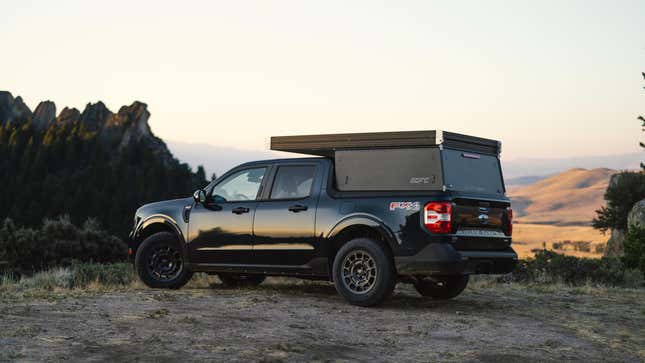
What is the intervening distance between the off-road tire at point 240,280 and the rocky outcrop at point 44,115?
159704 millimetres

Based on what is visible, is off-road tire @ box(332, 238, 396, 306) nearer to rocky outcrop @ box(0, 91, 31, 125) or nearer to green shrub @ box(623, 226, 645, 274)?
green shrub @ box(623, 226, 645, 274)

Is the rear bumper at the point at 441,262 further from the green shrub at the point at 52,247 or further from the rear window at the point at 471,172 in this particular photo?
the green shrub at the point at 52,247

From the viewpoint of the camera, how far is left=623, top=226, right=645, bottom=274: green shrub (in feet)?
62.1

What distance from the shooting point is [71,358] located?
6441mm

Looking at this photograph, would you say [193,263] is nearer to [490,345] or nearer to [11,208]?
[490,345]

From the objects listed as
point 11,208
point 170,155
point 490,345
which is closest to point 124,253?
point 490,345

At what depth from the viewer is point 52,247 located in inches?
1321

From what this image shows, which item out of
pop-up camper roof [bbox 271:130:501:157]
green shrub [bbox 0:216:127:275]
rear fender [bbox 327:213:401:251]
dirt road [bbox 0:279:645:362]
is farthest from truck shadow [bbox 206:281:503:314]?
green shrub [bbox 0:216:127:275]

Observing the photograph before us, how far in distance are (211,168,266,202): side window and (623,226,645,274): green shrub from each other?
1110 cm

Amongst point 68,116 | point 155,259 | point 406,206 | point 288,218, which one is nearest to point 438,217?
point 406,206

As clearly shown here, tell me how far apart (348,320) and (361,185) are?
192 centimetres

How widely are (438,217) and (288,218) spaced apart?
2.04m

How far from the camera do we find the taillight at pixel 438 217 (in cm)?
951

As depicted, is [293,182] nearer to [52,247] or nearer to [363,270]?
[363,270]
